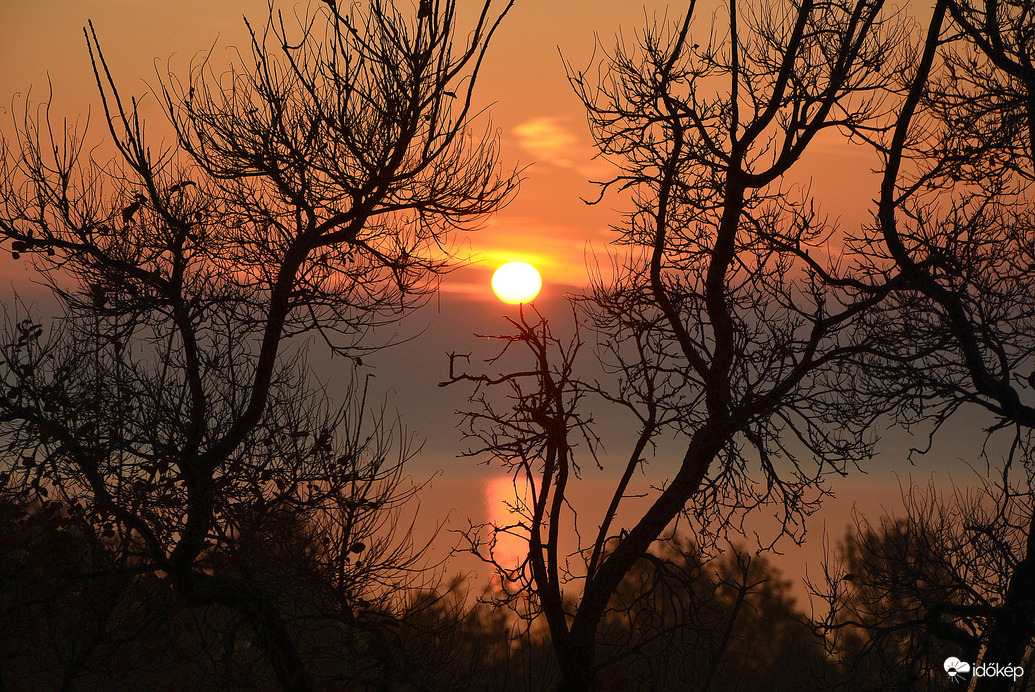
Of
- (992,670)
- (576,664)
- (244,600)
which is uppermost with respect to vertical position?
(244,600)

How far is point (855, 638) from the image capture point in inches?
1753

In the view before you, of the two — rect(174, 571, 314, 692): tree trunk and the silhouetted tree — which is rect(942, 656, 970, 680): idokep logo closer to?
the silhouetted tree

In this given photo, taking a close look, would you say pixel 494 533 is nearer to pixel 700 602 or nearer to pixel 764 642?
pixel 700 602

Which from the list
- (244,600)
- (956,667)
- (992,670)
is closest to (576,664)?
(244,600)

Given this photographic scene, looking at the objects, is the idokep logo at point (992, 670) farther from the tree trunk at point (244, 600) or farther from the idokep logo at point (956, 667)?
the tree trunk at point (244, 600)

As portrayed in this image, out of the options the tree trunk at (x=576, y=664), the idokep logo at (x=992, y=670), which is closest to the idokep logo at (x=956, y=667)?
the idokep logo at (x=992, y=670)

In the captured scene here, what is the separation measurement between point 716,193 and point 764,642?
1588 inches

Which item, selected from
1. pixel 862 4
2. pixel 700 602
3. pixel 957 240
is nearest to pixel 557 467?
pixel 700 602

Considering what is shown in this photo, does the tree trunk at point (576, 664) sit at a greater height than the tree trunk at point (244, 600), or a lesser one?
lesser

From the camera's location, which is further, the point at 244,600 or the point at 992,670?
the point at 992,670

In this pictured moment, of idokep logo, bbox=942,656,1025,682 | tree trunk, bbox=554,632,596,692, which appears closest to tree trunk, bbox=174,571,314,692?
tree trunk, bbox=554,632,596,692

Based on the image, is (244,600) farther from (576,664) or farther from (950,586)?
(950,586)

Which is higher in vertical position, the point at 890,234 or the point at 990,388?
the point at 890,234

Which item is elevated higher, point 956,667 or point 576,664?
point 956,667
